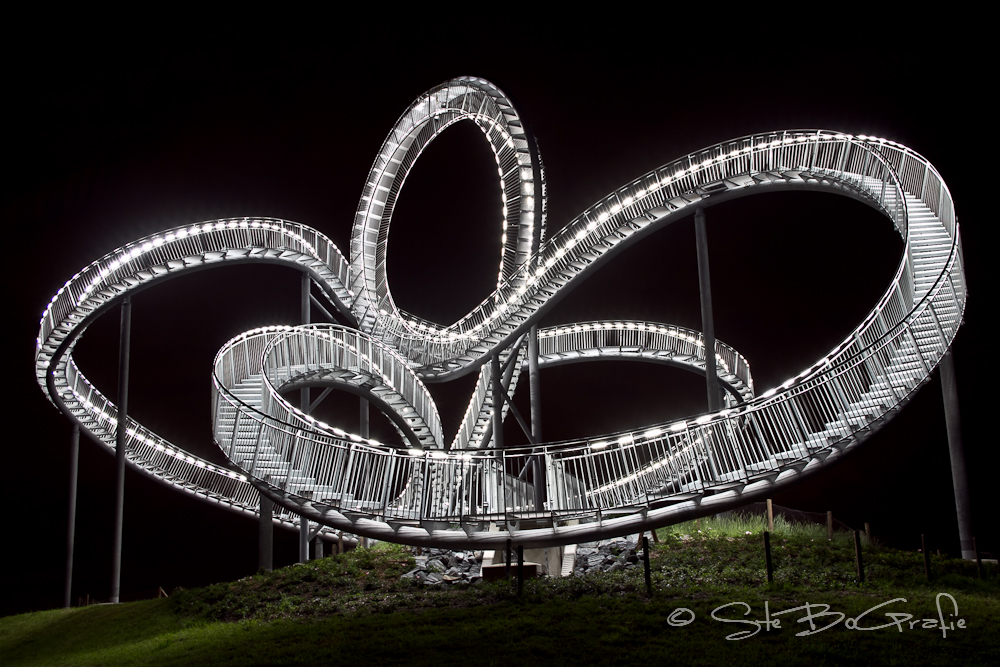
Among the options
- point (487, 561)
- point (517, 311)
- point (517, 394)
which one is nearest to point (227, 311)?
point (517, 394)

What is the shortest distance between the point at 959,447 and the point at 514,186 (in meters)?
15.1

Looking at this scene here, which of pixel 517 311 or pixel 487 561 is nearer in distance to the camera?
pixel 487 561

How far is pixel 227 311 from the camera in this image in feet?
139

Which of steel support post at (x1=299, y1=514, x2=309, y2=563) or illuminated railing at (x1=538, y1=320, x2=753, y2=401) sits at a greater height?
illuminated railing at (x1=538, y1=320, x2=753, y2=401)

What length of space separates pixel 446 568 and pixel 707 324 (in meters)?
8.18

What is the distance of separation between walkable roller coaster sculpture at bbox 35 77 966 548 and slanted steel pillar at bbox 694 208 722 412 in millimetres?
202

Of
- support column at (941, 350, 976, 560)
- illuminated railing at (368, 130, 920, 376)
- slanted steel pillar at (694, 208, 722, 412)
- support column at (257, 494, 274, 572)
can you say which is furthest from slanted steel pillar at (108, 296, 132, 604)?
support column at (941, 350, 976, 560)

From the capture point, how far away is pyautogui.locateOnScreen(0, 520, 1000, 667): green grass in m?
11.7

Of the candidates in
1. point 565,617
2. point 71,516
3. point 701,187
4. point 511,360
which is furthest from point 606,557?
point 71,516

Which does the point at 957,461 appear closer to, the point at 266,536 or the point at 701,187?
the point at 701,187

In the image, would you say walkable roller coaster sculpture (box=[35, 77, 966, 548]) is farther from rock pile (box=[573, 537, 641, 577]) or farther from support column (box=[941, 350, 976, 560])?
rock pile (box=[573, 537, 641, 577])

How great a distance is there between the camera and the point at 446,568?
66.5 feet

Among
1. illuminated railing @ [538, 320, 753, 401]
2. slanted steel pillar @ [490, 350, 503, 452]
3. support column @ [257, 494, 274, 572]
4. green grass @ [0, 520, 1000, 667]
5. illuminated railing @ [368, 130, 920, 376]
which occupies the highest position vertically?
illuminated railing @ [368, 130, 920, 376]
